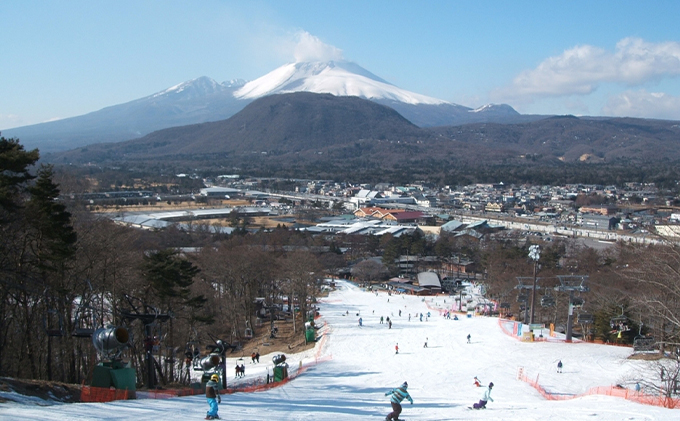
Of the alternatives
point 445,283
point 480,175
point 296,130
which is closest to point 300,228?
Result: point 445,283

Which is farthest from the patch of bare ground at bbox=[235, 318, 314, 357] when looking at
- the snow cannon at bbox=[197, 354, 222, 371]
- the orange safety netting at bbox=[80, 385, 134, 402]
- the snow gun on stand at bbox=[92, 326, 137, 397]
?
the orange safety netting at bbox=[80, 385, 134, 402]

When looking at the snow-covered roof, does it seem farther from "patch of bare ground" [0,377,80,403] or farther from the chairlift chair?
"patch of bare ground" [0,377,80,403]

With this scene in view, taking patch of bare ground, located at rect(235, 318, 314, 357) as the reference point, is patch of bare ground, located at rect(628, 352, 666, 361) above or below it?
above

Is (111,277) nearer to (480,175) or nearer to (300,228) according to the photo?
(300,228)

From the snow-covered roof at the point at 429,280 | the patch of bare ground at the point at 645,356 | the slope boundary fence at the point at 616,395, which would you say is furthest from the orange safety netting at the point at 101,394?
the snow-covered roof at the point at 429,280

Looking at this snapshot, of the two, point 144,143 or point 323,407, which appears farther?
point 144,143

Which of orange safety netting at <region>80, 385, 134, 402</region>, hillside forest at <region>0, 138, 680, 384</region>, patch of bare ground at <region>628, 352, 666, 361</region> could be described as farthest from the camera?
patch of bare ground at <region>628, 352, 666, 361</region>

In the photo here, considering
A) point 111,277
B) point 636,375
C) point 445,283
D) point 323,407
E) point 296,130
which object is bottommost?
point 445,283

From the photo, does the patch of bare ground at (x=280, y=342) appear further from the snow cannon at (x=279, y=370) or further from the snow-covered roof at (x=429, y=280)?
the snow-covered roof at (x=429, y=280)
